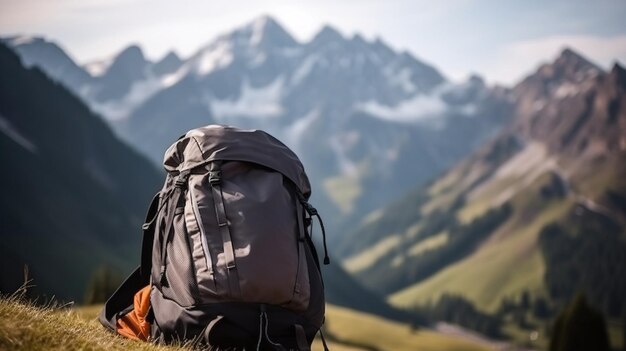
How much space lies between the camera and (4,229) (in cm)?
13562

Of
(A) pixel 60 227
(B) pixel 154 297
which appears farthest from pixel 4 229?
(B) pixel 154 297

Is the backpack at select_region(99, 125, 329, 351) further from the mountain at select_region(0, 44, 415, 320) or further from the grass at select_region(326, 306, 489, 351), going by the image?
the mountain at select_region(0, 44, 415, 320)

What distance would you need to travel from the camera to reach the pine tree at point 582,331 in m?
69.0

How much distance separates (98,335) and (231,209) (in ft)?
6.64

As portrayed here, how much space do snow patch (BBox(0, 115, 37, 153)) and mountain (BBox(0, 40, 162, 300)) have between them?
71 mm

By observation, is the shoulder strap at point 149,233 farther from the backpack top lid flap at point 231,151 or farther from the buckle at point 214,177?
the buckle at point 214,177

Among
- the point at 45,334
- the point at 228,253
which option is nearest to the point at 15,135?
→ the point at 228,253

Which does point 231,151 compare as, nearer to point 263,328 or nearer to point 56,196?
point 263,328

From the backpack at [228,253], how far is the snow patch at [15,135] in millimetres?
174717

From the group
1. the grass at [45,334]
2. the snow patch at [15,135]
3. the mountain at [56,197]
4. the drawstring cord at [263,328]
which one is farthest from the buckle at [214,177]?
the snow patch at [15,135]

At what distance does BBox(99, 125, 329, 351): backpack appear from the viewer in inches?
298

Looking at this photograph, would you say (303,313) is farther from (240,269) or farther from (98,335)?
(98,335)

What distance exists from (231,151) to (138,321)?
2.38 m

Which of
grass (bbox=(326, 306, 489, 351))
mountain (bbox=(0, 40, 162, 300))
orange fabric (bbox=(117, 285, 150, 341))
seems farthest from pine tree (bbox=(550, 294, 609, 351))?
mountain (bbox=(0, 40, 162, 300))
